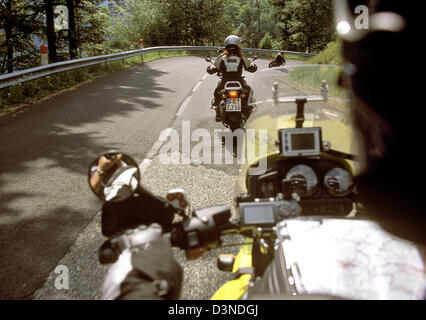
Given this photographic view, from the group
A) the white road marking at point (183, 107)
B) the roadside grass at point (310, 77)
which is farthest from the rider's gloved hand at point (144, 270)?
the white road marking at point (183, 107)

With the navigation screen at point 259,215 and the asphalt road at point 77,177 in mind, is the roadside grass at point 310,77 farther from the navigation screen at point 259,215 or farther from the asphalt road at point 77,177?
the navigation screen at point 259,215

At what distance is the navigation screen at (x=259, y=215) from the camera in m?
1.60

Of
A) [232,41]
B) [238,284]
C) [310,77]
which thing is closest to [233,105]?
[232,41]

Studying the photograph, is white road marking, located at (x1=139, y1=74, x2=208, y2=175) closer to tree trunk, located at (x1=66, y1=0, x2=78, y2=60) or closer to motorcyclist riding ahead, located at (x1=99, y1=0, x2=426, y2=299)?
motorcyclist riding ahead, located at (x1=99, y1=0, x2=426, y2=299)

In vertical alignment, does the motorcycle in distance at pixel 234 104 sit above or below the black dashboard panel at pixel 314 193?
above

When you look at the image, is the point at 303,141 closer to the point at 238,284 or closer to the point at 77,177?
the point at 238,284

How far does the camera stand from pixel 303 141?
2186 millimetres

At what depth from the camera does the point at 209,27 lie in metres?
47.0

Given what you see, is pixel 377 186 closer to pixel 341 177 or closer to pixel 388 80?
pixel 388 80

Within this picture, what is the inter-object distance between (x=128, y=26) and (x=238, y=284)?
43701mm

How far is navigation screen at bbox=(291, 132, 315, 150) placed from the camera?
2180 millimetres

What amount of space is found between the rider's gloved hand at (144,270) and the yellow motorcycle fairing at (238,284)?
1.79 feet

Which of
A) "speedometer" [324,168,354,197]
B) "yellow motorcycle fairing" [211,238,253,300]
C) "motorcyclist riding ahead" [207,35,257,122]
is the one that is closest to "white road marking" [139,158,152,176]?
"motorcyclist riding ahead" [207,35,257,122]
